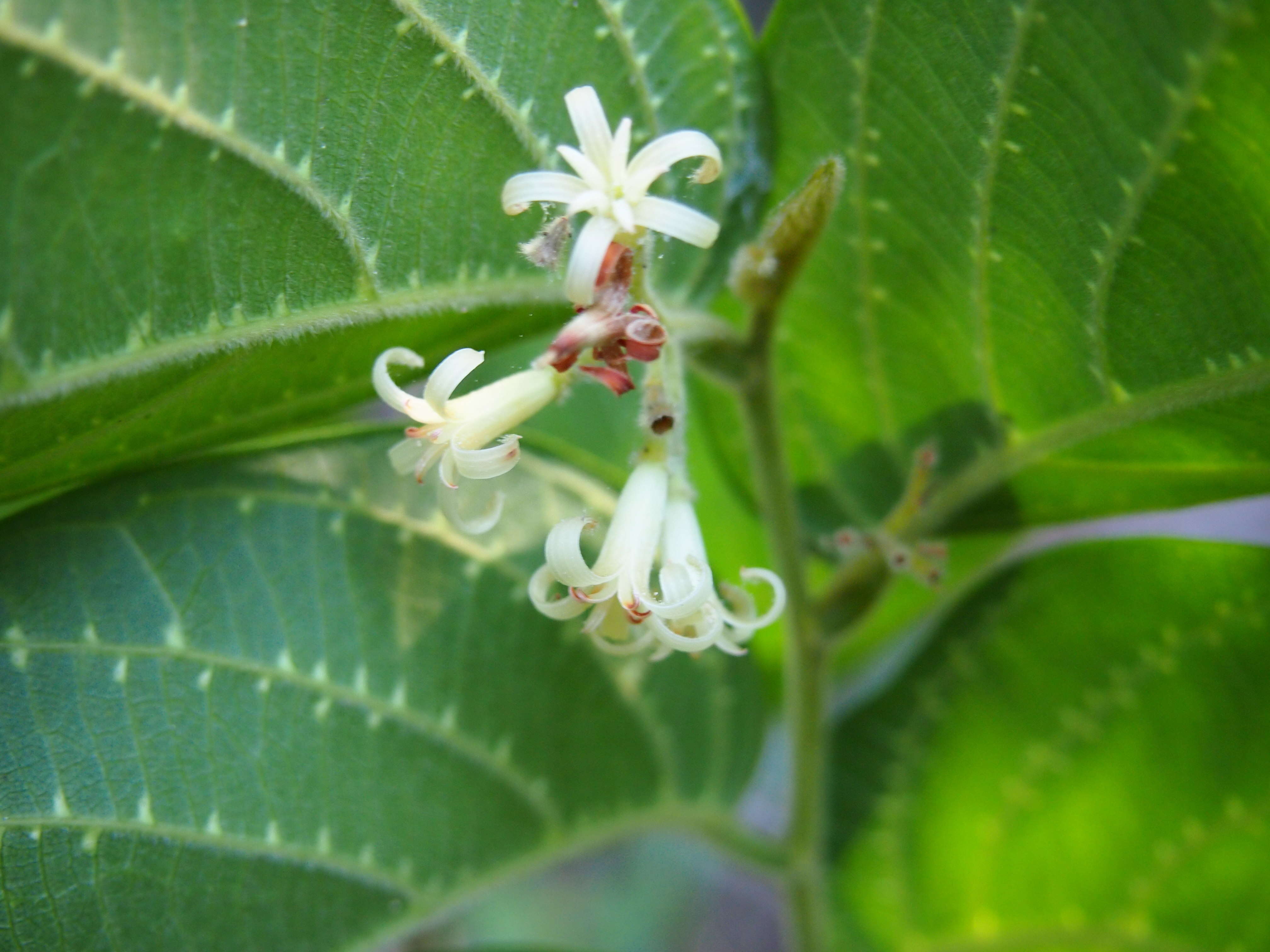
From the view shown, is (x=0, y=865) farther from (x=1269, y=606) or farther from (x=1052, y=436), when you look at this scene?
(x=1269, y=606)

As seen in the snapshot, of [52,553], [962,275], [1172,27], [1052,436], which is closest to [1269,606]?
[1052,436]

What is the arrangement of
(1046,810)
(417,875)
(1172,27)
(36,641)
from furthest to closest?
1. (1046,810)
2. (417,875)
3. (36,641)
4. (1172,27)

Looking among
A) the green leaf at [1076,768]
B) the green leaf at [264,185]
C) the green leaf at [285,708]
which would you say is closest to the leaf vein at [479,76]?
the green leaf at [264,185]

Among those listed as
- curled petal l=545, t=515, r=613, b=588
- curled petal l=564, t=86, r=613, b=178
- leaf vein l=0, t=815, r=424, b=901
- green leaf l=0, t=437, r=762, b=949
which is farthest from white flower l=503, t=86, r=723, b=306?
leaf vein l=0, t=815, r=424, b=901

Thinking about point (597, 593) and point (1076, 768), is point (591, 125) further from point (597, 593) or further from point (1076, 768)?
point (1076, 768)

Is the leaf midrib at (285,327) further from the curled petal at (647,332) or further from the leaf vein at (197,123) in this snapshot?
the curled petal at (647,332)

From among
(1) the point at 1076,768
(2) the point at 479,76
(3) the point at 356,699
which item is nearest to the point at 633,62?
(2) the point at 479,76
